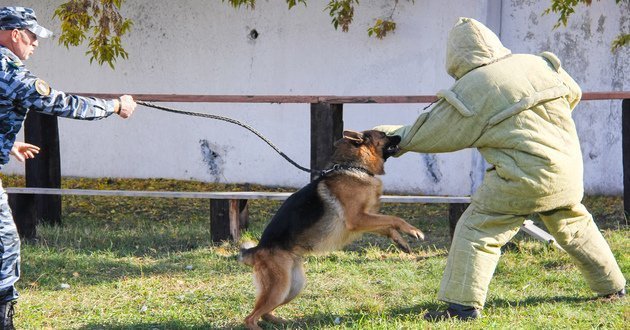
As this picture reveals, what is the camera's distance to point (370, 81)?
37.3ft

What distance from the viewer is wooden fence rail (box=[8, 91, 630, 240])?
8133 mm

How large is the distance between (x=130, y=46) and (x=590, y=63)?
6321 millimetres

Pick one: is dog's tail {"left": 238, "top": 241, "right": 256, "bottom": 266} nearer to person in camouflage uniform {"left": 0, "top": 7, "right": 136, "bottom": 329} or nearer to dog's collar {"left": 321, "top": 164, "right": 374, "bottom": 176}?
dog's collar {"left": 321, "top": 164, "right": 374, "bottom": 176}

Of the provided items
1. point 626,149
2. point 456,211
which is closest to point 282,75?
point 456,211

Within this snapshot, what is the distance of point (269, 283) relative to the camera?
531 cm

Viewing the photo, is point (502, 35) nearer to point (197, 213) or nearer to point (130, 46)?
point (197, 213)

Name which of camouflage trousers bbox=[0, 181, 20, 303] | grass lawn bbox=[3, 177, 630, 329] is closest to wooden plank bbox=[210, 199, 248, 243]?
grass lawn bbox=[3, 177, 630, 329]

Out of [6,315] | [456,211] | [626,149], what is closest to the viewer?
[6,315]

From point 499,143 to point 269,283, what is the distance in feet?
5.39

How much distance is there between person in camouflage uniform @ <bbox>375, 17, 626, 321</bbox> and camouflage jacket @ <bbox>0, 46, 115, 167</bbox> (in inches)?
80.8

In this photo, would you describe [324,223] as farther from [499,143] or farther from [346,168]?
[499,143]

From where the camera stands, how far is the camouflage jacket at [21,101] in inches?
186

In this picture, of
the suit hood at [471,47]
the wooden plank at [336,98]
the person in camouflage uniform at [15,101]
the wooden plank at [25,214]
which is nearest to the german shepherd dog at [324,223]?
the suit hood at [471,47]

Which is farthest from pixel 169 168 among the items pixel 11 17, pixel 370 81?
pixel 11 17
